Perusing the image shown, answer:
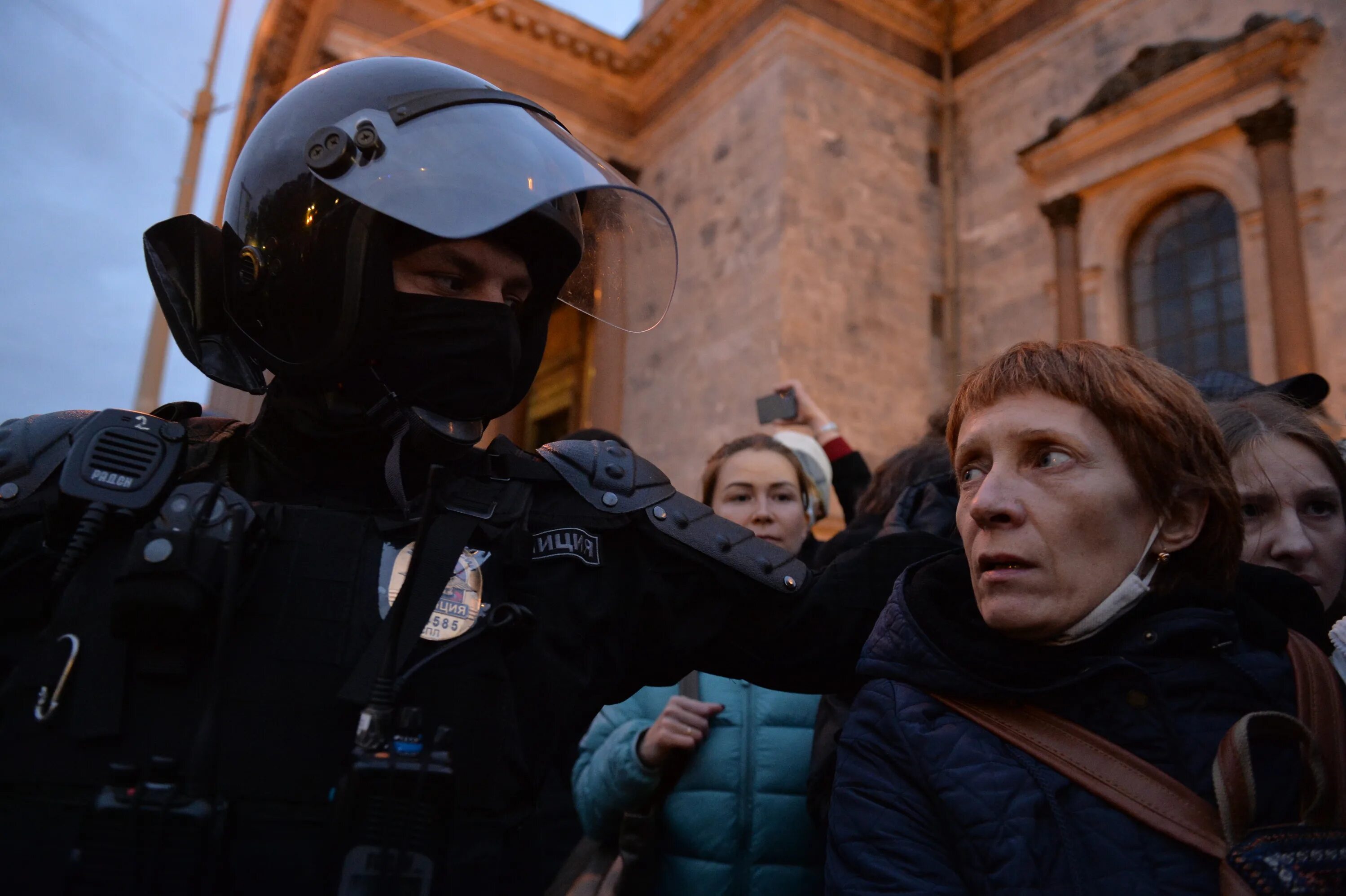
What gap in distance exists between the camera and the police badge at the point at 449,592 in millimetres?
1240

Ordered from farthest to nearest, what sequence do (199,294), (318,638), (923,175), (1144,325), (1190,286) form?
(923,175), (1144,325), (1190,286), (199,294), (318,638)

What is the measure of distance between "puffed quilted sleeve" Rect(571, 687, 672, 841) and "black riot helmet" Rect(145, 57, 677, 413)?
1025mm

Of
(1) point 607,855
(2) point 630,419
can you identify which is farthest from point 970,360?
(1) point 607,855

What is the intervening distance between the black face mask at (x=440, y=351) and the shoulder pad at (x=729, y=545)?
1.21ft

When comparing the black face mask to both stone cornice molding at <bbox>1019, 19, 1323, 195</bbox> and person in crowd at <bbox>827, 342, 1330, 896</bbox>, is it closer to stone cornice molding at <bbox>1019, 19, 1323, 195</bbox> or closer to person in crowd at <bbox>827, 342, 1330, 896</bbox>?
person in crowd at <bbox>827, 342, 1330, 896</bbox>

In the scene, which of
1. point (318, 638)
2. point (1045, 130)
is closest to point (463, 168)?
point (318, 638)

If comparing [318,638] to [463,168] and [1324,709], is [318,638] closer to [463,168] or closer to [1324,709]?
[463,168]

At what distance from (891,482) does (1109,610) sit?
1107mm

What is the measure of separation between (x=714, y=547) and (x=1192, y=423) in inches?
31.3

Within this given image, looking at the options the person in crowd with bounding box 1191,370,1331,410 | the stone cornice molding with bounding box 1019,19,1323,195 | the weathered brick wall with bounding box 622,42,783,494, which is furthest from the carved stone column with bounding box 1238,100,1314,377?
the person in crowd with bounding box 1191,370,1331,410

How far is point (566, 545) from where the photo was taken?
1425 millimetres

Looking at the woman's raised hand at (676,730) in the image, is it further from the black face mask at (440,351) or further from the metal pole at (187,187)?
the metal pole at (187,187)

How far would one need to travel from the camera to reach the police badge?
1.24m

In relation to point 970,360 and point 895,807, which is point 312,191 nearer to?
point 895,807
